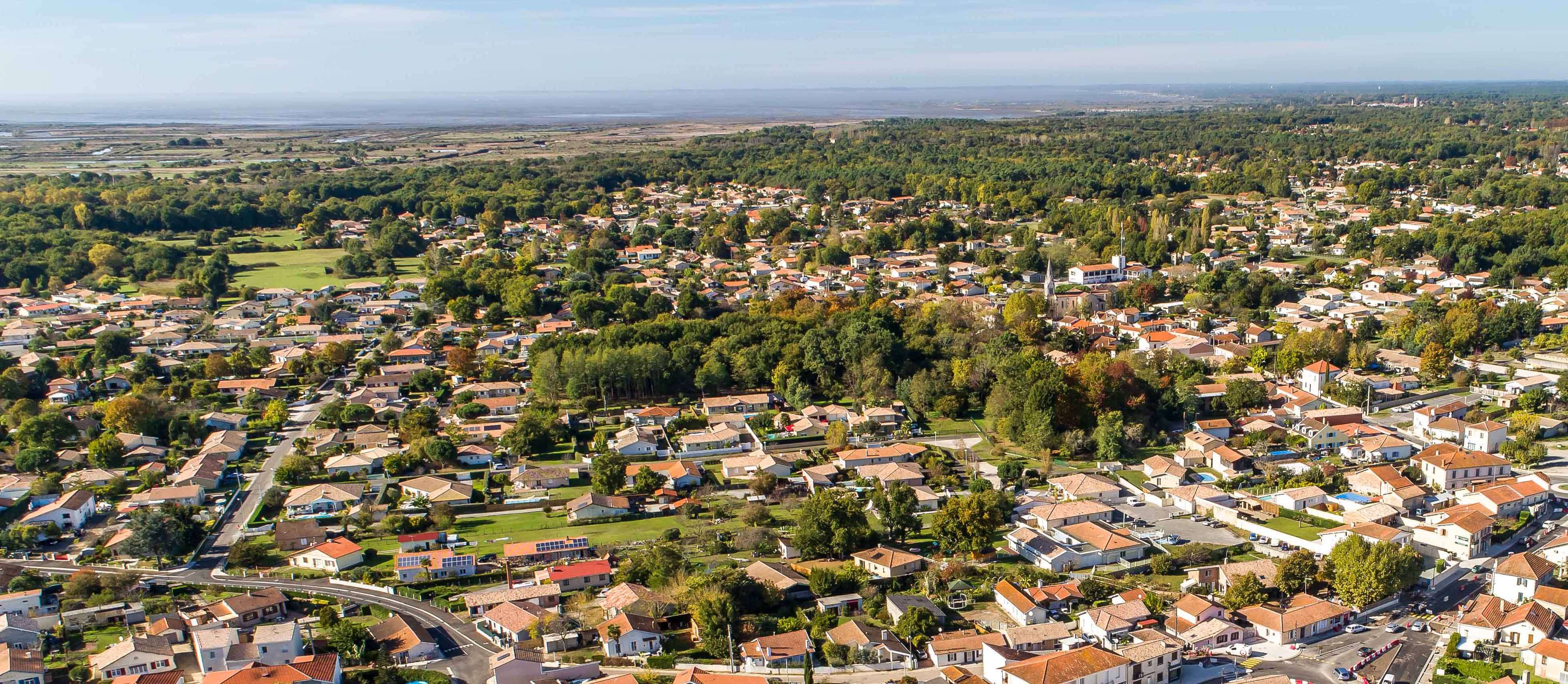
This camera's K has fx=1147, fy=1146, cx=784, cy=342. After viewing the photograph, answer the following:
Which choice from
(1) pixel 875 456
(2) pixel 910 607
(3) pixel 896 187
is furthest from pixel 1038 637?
(3) pixel 896 187

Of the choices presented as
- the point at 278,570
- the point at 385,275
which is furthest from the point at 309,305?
the point at 278,570


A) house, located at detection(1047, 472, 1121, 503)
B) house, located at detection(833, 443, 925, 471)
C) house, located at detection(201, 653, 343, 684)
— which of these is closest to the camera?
house, located at detection(201, 653, 343, 684)

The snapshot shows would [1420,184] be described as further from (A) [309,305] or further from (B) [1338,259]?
(A) [309,305]

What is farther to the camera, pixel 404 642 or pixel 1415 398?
pixel 1415 398

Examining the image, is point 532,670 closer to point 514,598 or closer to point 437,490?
point 514,598

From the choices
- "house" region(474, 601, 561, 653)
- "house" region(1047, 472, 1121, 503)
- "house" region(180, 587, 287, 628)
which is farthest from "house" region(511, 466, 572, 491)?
"house" region(1047, 472, 1121, 503)

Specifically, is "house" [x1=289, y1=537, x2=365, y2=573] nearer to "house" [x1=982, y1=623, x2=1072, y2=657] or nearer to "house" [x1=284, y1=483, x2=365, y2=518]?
"house" [x1=284, y1=483, x2=365, y2=518]
